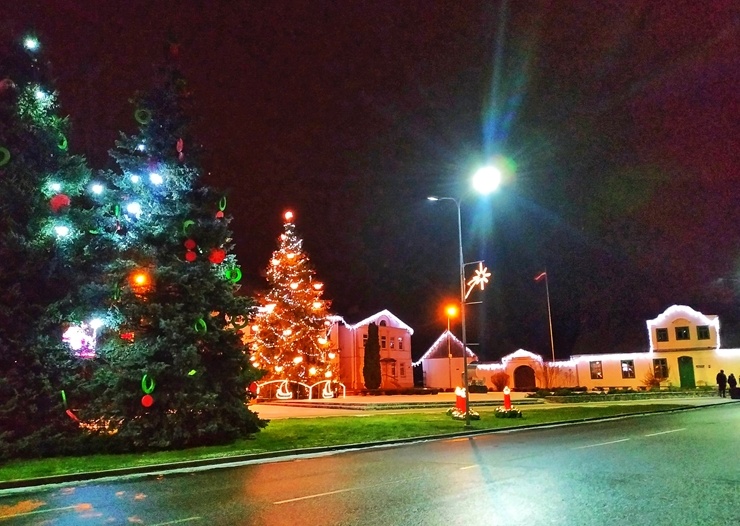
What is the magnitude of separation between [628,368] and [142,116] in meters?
47.1

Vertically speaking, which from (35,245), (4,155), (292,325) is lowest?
(292,325)

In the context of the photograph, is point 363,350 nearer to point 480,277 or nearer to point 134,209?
point 480,277

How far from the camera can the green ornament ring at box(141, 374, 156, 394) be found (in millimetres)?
16578

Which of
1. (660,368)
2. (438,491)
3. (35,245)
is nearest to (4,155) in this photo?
(35,245)

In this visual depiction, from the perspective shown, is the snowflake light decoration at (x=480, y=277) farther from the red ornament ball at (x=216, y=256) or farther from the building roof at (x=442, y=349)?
the building roof at (x=442, y=349)

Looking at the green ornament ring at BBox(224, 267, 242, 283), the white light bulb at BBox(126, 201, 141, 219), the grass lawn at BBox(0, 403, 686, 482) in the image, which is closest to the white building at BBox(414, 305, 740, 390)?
the grass lawn at BBox(0, 403, 686, 482)

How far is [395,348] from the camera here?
194 ft

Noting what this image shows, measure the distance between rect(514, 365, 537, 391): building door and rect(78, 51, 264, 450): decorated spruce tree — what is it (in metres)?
→ 41.0

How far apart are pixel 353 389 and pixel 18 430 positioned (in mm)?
40499

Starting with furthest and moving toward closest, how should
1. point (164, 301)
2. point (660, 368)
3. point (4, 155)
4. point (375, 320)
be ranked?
point (375, 320) < point (660, 368) < point (164, 301) < point (4, 155)

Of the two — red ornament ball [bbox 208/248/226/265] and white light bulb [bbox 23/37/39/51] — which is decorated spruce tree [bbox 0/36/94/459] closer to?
white light bulb [bbox 23/37/39/51]

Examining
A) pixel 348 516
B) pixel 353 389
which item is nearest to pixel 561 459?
pixel 348 516

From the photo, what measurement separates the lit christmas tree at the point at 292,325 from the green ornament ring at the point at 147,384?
24743mm

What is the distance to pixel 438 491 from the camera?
10.1 metres
